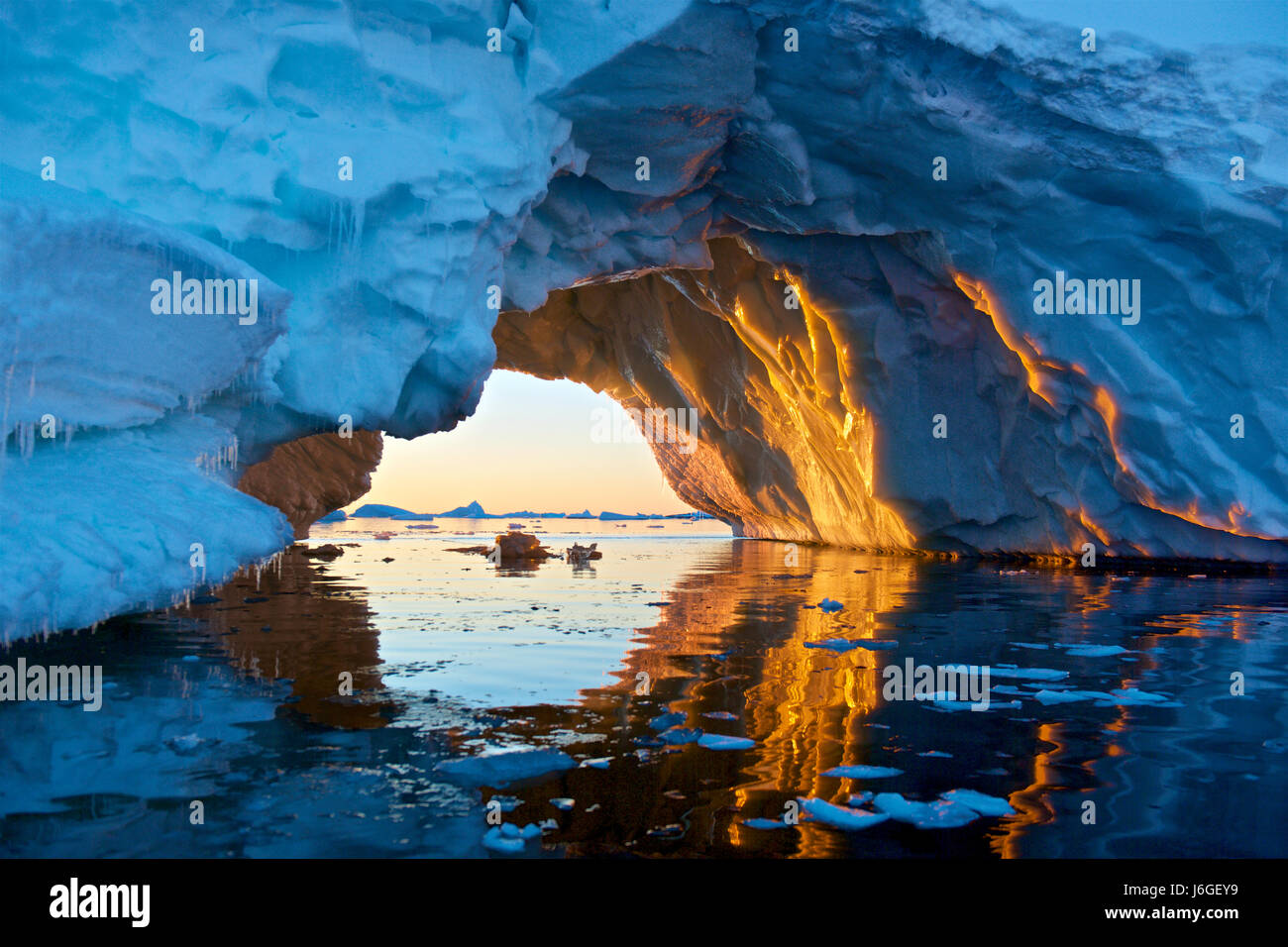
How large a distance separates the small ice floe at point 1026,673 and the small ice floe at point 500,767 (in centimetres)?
301

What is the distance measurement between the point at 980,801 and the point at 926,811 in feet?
0.75

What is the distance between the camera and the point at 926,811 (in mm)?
3174

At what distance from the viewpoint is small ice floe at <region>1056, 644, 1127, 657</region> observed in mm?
6391

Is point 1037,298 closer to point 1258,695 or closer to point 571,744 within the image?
point 1258,695

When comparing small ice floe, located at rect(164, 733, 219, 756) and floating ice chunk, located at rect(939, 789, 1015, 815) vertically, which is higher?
small ice floe, located at rect(164, 733, 219, 756)

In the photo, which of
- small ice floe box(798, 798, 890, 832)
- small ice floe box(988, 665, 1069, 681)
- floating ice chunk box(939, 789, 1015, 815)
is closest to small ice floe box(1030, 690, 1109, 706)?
small ice floe box(988, 665, 1069, 681)

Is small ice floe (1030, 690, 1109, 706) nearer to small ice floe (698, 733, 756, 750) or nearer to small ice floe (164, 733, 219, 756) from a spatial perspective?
small ice floe (698, 733, 756, 750)

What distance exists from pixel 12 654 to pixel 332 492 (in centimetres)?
1143

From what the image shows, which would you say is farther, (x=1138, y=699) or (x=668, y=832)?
(x=1138, y=699)

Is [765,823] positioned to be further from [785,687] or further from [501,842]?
[785,687]

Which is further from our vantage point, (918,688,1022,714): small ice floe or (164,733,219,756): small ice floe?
(918,688,1022,714): small ice floe

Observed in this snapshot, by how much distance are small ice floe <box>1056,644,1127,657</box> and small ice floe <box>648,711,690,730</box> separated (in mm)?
3187

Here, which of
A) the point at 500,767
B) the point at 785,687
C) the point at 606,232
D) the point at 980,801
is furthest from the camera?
the point at 606,232

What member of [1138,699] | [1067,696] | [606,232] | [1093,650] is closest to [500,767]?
[1067,696]
